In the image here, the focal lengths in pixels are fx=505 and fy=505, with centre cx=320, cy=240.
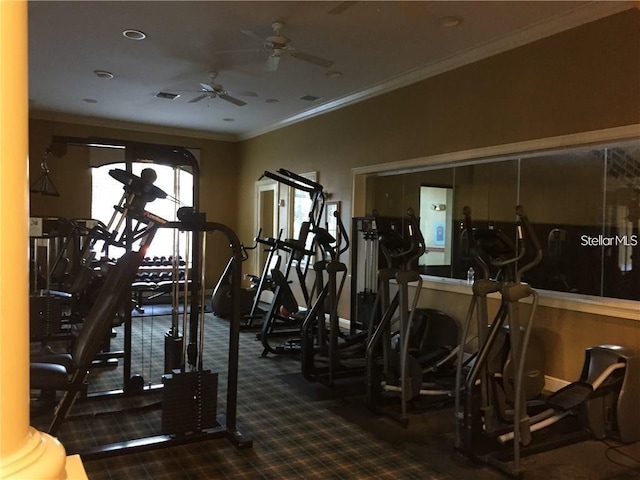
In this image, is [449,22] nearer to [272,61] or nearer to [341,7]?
[341,7]

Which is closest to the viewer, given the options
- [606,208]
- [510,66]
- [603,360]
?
[603,360]

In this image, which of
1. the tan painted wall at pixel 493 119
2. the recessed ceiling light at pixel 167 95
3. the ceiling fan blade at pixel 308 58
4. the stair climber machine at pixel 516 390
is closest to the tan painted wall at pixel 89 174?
the tan painted wall at pixel 493 119

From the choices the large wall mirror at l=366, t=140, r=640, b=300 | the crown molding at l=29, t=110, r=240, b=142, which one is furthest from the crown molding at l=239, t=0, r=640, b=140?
the crown molding at l=29, t=110, r=240, b=142

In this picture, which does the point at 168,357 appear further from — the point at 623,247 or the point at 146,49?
the point at 623,247

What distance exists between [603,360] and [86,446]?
3.46 m

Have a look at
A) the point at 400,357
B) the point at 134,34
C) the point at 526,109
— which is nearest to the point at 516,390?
the point at 400,357

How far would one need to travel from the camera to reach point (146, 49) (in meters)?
5.00

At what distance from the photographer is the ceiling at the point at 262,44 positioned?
4000 mm

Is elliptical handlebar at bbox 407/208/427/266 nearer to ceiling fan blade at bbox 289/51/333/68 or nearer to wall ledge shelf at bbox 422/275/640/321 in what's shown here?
wall ledge shelf at bbox 422/275/640/321

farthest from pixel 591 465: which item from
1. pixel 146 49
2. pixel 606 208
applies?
pixel 146 49

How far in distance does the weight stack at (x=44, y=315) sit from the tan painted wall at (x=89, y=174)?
140 inches

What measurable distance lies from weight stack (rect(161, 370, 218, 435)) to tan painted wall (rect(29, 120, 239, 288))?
5.65 metres

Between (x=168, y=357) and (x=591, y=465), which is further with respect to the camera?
(x=168, y=357)

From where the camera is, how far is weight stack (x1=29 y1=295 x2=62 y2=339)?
4.61 meters
